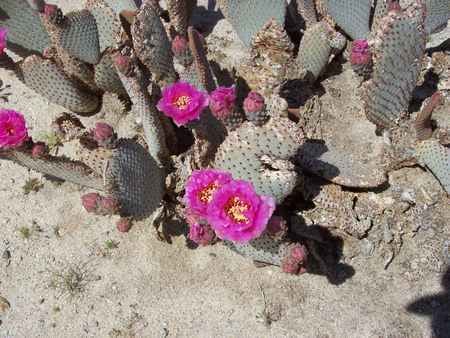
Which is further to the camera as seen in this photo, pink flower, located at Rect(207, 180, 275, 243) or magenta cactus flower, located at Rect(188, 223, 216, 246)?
magenta cactus flower, located at Rect(188, 223, 216, 246)

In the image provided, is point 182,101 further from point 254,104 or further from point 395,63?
point 395,63

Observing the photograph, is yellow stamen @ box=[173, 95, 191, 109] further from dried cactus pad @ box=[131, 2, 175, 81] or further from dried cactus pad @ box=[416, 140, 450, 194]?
dried cactus pad @ box=[416, 140, 450, 194]

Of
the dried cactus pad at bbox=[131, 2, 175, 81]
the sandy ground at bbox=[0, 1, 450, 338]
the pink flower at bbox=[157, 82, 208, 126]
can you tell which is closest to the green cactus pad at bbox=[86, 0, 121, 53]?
the dried cactus pad at bbox=[131, 2, 175, 81]

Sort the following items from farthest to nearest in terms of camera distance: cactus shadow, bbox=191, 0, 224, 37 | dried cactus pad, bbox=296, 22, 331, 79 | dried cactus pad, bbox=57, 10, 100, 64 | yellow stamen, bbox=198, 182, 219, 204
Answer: cactus shadow, bbox=191, 0, 224, 37 < dried cactus pad, bbox=296, 22, 331, 79 < dried cactus pad, bbox=57, 10, 100, 64 < yellow stamen, bbox=198, 182, 219, 204

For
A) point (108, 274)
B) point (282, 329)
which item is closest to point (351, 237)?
point (282, 329)

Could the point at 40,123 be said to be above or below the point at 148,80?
below

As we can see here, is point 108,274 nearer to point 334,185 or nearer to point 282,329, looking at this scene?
point 282,329

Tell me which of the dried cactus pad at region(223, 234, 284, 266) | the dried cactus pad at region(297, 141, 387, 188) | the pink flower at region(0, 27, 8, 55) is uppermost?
the pink flower at region(0, 27, 8, 55)
